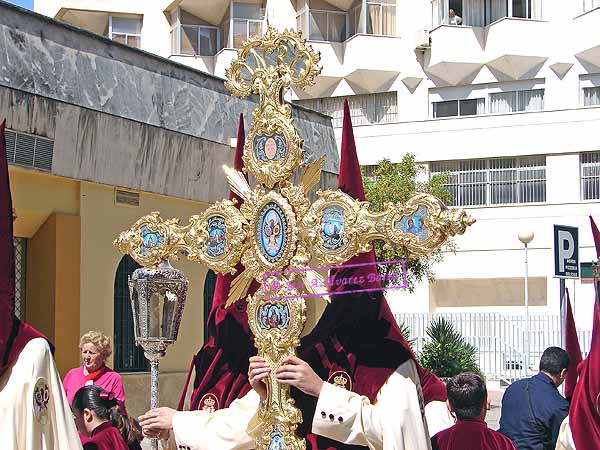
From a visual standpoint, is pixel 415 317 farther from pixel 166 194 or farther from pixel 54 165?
pixel 54 165

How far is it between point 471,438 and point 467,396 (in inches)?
7.6

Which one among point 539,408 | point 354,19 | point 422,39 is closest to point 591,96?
point 422,39

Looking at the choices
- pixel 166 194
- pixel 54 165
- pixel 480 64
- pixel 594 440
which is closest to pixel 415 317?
pixel 480 64

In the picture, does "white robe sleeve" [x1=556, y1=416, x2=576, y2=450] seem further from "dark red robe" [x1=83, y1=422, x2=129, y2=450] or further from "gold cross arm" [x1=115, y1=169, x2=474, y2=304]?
"dark red robe" [x1=83, y1=422, x2=129, y2=450]

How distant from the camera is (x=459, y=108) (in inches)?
1196

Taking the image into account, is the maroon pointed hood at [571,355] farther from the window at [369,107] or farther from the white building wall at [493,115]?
the window at [369,107]

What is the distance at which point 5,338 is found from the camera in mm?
4547

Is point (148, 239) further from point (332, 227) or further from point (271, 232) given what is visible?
point (332, 227)

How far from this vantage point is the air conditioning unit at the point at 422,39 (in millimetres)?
30322

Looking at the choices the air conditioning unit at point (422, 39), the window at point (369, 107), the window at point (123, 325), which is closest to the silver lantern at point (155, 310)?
the window at point (123, 325)

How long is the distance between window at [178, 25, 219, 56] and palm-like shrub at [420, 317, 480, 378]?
53.9 ft

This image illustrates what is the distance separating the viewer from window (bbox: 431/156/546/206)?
96.2ft

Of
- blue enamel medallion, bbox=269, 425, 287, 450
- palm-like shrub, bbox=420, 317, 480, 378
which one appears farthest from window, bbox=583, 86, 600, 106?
blue enamel medallion, bbox=269, 425, 287, 450

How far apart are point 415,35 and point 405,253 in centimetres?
2668
